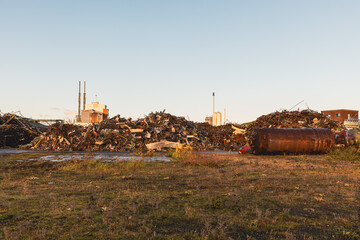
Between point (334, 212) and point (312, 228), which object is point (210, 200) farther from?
point (334, 212)

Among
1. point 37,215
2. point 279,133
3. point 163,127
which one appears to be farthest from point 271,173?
point 163,127

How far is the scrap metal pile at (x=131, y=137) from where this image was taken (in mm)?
15875

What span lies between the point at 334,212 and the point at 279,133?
8128 mm

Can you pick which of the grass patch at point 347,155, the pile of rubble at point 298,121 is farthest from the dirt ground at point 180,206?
the pile of rubble at point 298,121

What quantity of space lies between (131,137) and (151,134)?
1323 millimetres

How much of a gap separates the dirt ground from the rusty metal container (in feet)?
15.2

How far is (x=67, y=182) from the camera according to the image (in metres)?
5.99

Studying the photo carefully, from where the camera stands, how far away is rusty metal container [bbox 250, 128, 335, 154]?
1159 cm

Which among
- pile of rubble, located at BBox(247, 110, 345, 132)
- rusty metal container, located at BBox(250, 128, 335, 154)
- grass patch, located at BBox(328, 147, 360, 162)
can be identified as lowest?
grass patch, located at BBox(328, 147, 360, 162)

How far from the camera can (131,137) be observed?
1661 cm

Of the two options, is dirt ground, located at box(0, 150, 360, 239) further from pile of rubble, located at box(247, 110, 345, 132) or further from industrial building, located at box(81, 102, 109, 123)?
industrial building, located at box(81, 102, 109, 123)

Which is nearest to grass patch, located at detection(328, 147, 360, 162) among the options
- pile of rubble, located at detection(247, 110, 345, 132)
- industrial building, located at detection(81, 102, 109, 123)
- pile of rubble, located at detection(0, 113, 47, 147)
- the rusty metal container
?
the rusty metal container

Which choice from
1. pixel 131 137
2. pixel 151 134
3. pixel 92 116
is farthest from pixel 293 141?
pixel 92 116

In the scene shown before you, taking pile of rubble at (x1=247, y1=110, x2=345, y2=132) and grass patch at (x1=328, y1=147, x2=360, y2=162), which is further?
pile of rubble at (x1=247, y1=110, x2=345, y2=132)
